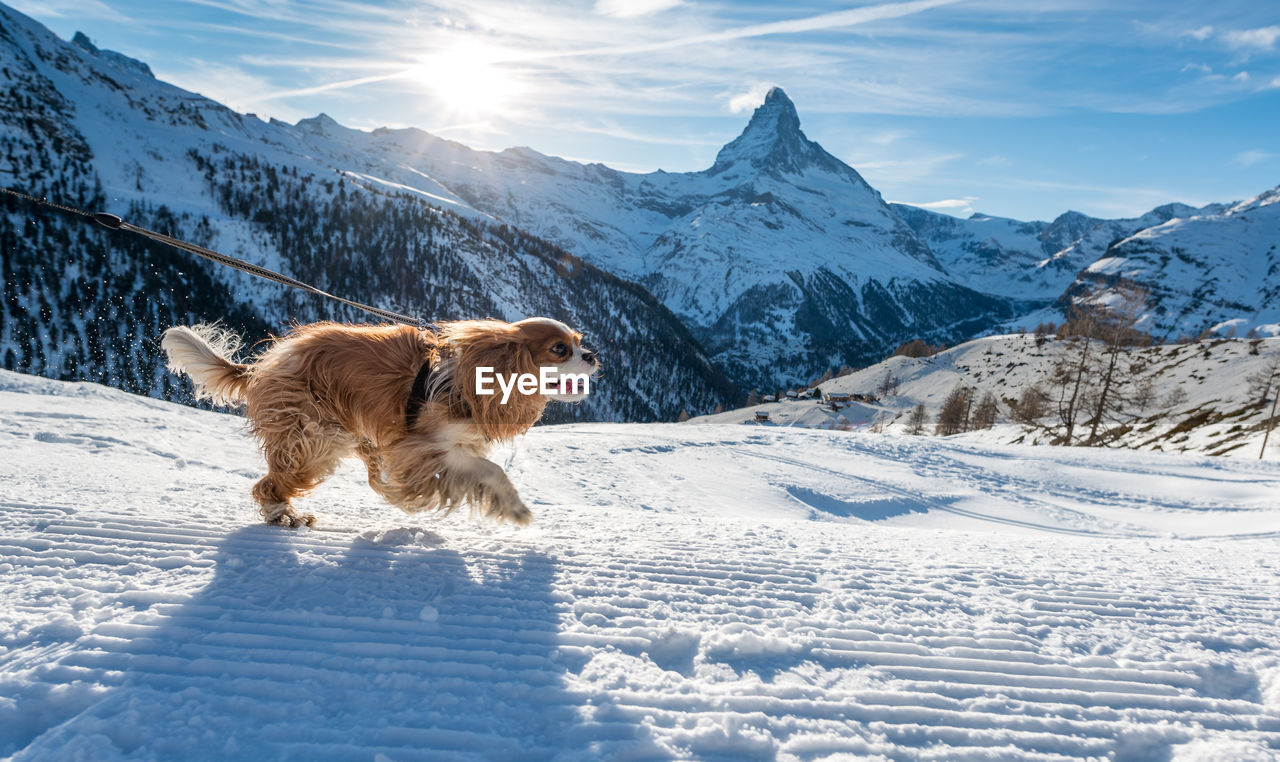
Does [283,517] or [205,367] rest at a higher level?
[205,367]

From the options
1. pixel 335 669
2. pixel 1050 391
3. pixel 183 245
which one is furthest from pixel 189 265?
pixel 335 669

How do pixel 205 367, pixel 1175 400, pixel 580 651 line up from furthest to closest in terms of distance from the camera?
pixel 1175 400
pixel 205 367
pixel 580 651

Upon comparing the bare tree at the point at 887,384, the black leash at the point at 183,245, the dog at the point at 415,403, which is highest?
the bare tree at the point at 887,384

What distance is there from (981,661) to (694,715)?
5.47ft

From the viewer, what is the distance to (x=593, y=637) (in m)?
3.09

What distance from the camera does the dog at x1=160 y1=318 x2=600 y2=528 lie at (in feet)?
15.0

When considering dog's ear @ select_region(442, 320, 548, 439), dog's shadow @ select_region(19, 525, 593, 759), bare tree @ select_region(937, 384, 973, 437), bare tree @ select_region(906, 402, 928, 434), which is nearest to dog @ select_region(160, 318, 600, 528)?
dog's ear @ select_region(442, 320, 548, 439)

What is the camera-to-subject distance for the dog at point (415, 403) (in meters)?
4.56

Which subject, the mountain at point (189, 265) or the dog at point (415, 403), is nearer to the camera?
the dog at point (415, 403)

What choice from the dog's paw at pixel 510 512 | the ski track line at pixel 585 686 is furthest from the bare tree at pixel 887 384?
the ski track line at pixel 585 686

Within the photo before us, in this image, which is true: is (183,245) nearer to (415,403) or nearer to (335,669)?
(415,403)

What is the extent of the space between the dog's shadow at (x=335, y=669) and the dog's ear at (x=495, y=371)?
3.79 feet

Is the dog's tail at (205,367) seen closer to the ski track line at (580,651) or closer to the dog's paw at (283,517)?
the dog's paw at (283,517)

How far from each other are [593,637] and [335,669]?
1166 millimetres
